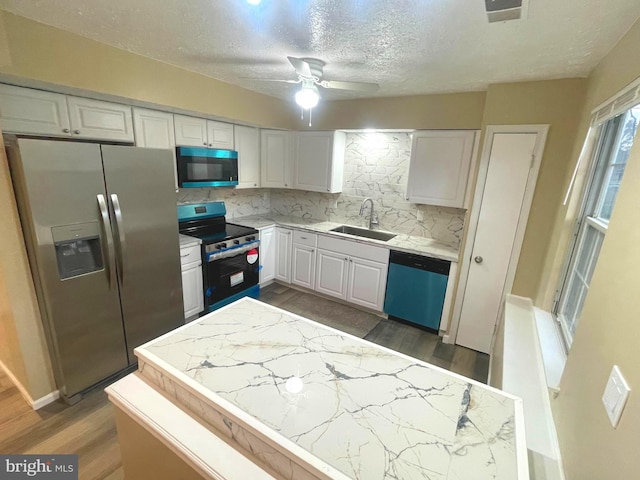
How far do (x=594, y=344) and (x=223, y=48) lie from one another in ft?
8.13

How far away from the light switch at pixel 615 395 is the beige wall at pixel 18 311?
2.84 meters

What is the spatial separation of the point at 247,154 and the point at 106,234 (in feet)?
6.39

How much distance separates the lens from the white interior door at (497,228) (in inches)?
92.7

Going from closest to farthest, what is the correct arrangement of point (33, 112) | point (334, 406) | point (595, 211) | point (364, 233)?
point (334, 406) < point (595, 211) < point (33, 112) < point (364, 233)

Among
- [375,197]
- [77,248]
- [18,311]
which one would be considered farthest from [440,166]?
[18,311]

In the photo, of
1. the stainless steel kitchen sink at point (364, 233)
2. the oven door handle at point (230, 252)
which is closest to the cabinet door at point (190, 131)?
the oven door handle at point (230, 252)

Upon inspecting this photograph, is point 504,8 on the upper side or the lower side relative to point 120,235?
upper

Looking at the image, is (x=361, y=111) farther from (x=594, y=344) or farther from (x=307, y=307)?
(x=594, y=344)

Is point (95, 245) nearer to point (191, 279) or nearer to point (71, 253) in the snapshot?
point (71, 253)

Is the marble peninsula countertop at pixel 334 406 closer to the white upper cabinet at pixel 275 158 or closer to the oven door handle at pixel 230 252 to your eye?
the oven door handle at pixel 230 252

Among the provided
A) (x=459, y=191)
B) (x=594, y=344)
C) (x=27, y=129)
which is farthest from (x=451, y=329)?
(x=27, y=129)

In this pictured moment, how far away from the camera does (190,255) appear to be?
2.80m

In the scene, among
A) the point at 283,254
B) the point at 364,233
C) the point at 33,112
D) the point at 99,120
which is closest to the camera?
the point at 33,112

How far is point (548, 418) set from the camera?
4.43 ft
